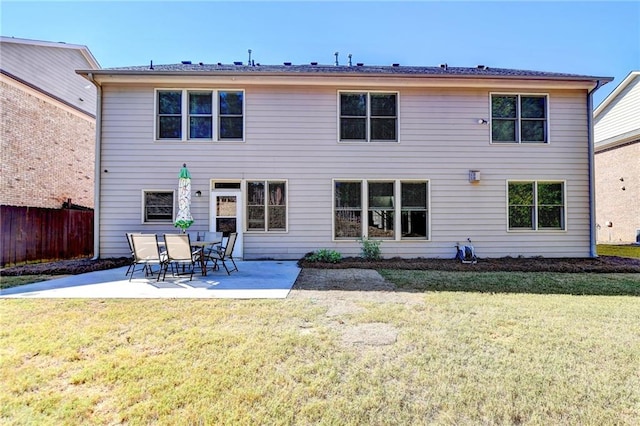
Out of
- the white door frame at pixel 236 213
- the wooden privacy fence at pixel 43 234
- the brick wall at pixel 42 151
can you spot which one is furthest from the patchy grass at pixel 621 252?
the brick wall at pixel 42 151

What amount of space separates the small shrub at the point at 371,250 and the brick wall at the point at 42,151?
11.5 metres

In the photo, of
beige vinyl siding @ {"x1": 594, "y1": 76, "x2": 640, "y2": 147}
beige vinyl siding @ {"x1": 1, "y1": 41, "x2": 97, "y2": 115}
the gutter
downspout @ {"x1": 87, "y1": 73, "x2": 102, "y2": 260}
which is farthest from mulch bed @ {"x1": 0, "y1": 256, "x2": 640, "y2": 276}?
beige vinyl siding @ {"x1": 594, "y1": 76, "x2": 640, "y2": 147}

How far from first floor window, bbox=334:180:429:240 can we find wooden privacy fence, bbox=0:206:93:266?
8.37 m

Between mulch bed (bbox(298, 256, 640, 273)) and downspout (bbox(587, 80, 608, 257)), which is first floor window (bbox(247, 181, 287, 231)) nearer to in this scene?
mulch bed (bbox(298, 256, 640, 273))

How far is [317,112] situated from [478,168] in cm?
490

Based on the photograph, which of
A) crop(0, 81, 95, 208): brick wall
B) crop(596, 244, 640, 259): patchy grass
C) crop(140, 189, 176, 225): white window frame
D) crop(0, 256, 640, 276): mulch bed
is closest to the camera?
crop(0, 256, 640, 276): mulch bed

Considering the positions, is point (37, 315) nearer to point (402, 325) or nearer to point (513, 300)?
point (402, 325)

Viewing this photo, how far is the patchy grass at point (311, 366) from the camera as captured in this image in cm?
207

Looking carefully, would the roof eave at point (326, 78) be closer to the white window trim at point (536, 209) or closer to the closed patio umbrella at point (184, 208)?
the white window trim at point (536, 209)

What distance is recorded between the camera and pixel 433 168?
30.1ft

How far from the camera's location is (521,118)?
930 cm

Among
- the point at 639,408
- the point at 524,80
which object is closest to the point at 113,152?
the point at 639,408

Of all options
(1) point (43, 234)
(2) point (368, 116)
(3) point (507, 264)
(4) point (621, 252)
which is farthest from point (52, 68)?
(4) point (621, 252)

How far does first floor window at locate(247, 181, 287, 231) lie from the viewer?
9047 mm
